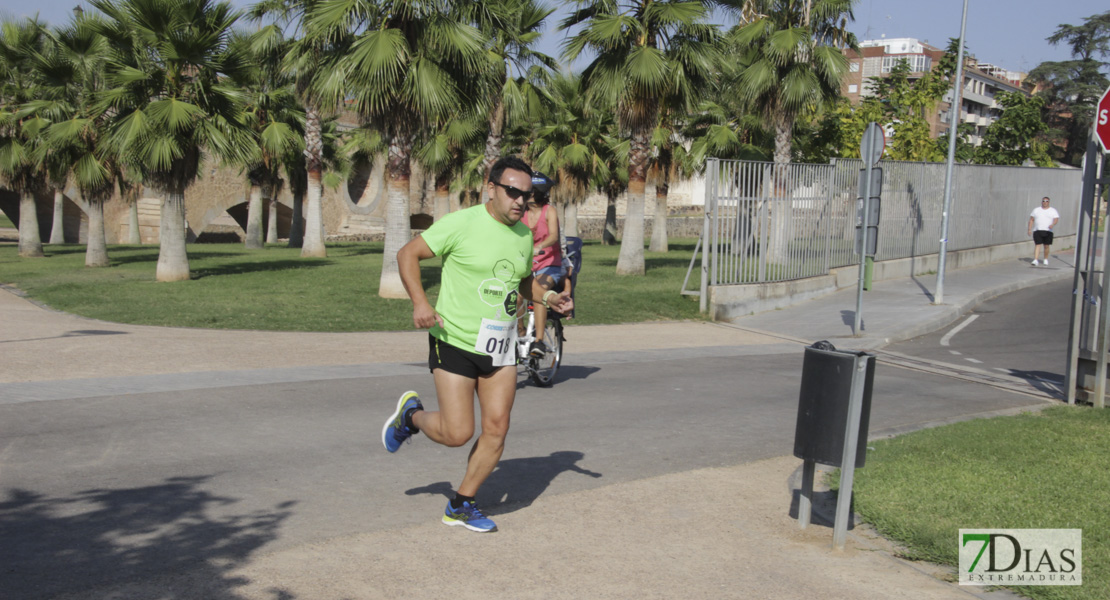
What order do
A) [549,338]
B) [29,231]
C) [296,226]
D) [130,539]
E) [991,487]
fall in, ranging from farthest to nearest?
[296,226] → [29,231] → [549,338] → [991,487] → [130,539]

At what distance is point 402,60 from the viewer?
1586cm

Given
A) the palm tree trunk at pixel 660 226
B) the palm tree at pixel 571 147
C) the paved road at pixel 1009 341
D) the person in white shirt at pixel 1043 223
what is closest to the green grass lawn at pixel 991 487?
the paved road at pixel 1009 341

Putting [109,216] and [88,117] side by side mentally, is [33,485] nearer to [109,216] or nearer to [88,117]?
[88,117]

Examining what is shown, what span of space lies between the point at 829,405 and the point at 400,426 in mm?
2297

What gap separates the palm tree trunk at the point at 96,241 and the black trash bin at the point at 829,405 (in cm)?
2376

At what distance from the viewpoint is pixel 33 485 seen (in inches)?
205

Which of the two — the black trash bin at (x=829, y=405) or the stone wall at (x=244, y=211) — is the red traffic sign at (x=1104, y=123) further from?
the stone wall at (x=244, y=211)

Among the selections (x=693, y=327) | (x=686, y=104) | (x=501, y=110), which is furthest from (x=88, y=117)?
(x=693, y=327)

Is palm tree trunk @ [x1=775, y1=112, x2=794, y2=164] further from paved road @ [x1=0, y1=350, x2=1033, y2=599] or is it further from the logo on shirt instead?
the logo on shirt

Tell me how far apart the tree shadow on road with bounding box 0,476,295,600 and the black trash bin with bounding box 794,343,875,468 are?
279 cm

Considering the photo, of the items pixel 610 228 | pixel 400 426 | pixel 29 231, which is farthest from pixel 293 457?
pixel 610 228

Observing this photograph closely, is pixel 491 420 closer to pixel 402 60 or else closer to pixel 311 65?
pixel 402 60

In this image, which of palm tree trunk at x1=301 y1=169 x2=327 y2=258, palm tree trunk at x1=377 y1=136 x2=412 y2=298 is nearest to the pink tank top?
palm tree trunk at x1=377 y1=136 x2=412 y2=298

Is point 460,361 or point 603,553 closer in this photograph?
point 603,553
